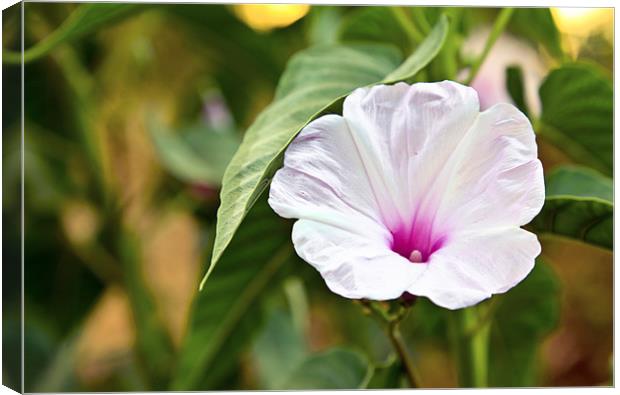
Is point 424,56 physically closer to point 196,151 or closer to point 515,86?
point 515,86

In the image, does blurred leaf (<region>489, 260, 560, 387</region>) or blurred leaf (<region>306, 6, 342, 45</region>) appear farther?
blurred leaf (<region>306, 6, 342, 45</region>)

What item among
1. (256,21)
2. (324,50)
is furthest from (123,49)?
(324,50)

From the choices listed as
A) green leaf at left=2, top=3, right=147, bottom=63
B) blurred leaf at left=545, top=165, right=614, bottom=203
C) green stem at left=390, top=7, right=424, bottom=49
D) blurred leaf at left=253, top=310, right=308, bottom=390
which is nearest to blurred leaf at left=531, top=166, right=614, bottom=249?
blurred leaf at left=545, top=165, right=614, bottom=203

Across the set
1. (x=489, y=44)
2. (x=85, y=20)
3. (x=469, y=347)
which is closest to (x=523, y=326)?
(x=469, y=347)

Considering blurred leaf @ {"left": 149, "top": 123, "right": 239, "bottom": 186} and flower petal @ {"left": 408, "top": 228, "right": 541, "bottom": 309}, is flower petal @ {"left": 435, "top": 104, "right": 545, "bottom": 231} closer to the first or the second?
flower petal @ {"left": 408, "top": 228, "right": 541, "bottom": 309}

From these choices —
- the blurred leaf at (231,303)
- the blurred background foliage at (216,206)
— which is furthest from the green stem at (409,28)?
the blurred leaf at (231,303)

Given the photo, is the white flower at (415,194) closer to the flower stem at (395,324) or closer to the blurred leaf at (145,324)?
the flower stem at (395,324)
